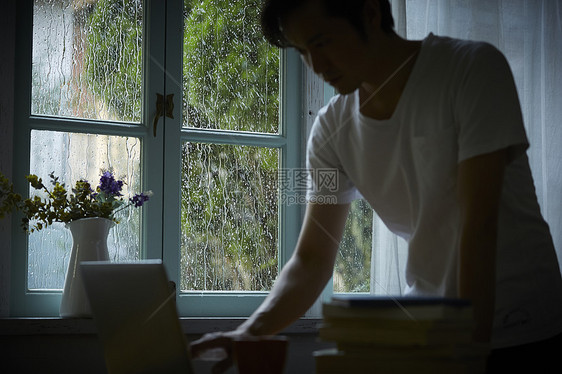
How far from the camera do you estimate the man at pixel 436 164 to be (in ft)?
3.02

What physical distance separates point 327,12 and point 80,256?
41.6 inches

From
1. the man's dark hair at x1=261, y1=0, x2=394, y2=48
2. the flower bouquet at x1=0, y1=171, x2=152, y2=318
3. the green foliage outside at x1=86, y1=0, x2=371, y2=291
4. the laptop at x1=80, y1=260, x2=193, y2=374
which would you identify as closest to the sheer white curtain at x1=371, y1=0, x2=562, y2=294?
the green foliage outside at x1=86, y1=0, x2=371, y2=291

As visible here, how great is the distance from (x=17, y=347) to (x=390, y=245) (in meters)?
1.11

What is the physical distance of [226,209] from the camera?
2160mm

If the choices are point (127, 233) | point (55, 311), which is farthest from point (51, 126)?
point (55, 311)

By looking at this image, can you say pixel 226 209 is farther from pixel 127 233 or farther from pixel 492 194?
pixel 492 194

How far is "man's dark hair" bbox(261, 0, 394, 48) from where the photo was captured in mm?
1074

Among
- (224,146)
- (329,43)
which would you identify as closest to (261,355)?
(329,43)

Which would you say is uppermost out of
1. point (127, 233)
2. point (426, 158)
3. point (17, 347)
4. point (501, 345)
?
point (426, 158)

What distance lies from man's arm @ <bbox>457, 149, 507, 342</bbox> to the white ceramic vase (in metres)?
1.16

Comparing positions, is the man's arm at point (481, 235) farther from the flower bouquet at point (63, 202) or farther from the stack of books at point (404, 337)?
the flower bouquet at point (63, 202)

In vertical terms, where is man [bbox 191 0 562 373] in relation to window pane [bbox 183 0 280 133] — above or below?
below

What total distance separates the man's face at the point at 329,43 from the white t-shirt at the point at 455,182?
0.09 metres

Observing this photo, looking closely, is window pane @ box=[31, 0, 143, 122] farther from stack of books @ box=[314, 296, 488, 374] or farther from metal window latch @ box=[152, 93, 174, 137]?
stack of books @ box=[314, 296, 488, 374]
